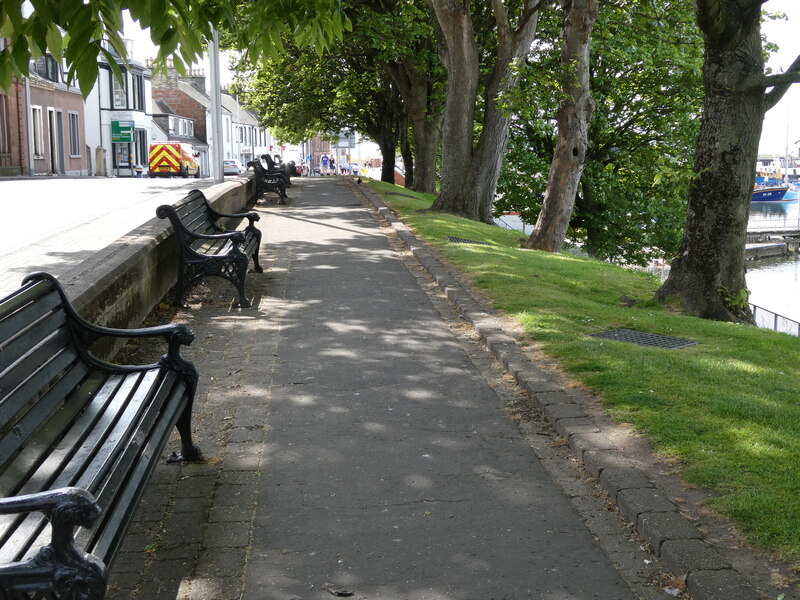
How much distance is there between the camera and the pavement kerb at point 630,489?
3686mm

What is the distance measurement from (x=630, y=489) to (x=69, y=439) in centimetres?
266

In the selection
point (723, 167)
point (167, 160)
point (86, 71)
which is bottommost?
point (167, 160)

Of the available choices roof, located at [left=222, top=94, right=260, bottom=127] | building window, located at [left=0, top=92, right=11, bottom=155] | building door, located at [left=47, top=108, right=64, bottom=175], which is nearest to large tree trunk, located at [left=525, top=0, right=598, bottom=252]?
building window, located at [left=0, top=92, right=11, bottom=155]

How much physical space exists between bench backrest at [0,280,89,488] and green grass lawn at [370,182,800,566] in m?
3.11

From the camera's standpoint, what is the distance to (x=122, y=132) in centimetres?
5969

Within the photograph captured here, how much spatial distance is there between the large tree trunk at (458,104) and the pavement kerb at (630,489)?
12.2 m

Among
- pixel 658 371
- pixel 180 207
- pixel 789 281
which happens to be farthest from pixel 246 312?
pixel 789 281

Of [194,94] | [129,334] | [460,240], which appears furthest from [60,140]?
[129,334]

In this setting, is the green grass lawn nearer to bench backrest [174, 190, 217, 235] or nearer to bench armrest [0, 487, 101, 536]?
bench armrest [0, 487, 101, 536]

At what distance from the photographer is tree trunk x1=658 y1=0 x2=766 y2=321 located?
9.73 m

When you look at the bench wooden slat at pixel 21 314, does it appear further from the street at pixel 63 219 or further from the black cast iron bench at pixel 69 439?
the street at pixel 63 219

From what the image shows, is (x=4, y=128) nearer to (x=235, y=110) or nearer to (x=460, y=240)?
(x=460, y=240)

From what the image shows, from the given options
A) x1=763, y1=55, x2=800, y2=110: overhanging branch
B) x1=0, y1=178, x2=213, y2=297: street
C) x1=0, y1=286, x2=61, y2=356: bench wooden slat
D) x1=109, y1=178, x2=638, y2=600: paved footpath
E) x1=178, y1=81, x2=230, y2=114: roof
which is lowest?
x1=109, y1=178, x2=638, y2=600: paved footpath

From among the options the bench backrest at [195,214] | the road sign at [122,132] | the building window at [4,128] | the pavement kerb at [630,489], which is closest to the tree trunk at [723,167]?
the pavement kerb at [630,489]
